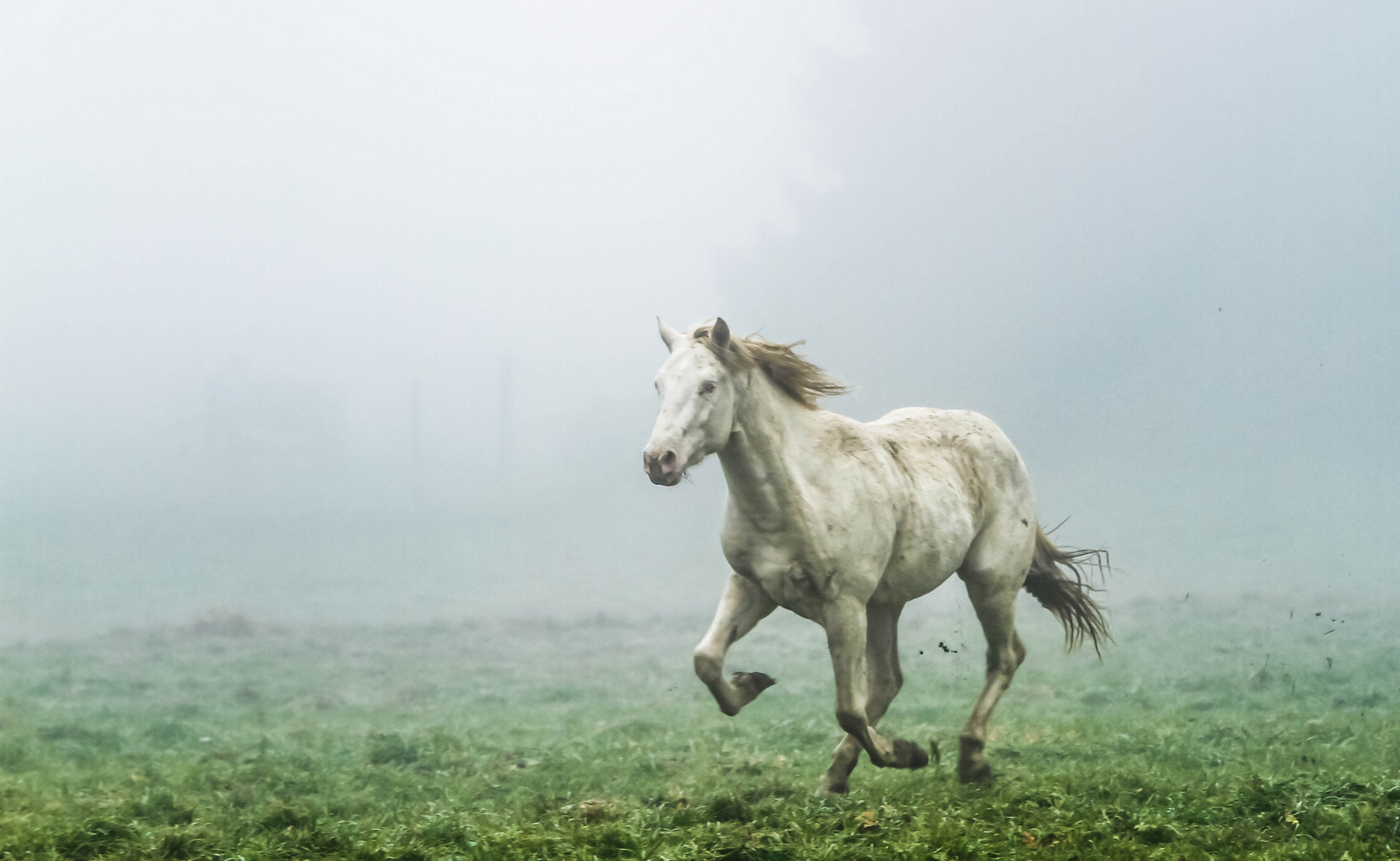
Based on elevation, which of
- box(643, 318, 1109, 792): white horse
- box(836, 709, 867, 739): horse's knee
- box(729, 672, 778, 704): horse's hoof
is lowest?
box(836, 709, 867, 739): horse's knee

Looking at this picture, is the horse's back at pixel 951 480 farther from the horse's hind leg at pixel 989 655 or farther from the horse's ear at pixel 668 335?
the horse's ear at pixel 668 335

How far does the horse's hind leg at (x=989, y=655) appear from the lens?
5.98 m

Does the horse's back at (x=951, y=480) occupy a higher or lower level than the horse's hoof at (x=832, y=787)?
higher

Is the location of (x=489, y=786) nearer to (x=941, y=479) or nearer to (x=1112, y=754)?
(x=941, y=479)

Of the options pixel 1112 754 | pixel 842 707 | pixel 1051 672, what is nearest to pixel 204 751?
pixel 842 707

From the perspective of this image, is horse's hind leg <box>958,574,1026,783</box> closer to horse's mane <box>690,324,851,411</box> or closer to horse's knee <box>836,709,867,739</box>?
horse's knee <box>836,709,867,739</box>

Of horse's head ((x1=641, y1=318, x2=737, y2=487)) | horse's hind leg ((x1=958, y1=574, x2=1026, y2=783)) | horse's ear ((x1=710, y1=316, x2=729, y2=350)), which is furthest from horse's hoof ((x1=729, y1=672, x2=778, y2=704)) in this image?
horse's ear ((x1=710, y1=316, x2=729, y2=350))

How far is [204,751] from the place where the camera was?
752 cm

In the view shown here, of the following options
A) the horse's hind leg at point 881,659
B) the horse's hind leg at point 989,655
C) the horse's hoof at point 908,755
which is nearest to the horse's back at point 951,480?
the horse's hind leg at point 989,655

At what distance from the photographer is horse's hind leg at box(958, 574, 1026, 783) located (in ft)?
19.6

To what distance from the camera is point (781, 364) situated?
550 centimetres

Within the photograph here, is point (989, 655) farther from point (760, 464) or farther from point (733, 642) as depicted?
point (760, 464)

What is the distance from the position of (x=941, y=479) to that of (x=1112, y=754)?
242cm

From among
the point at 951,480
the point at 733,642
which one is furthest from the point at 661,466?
the point at 951,480
